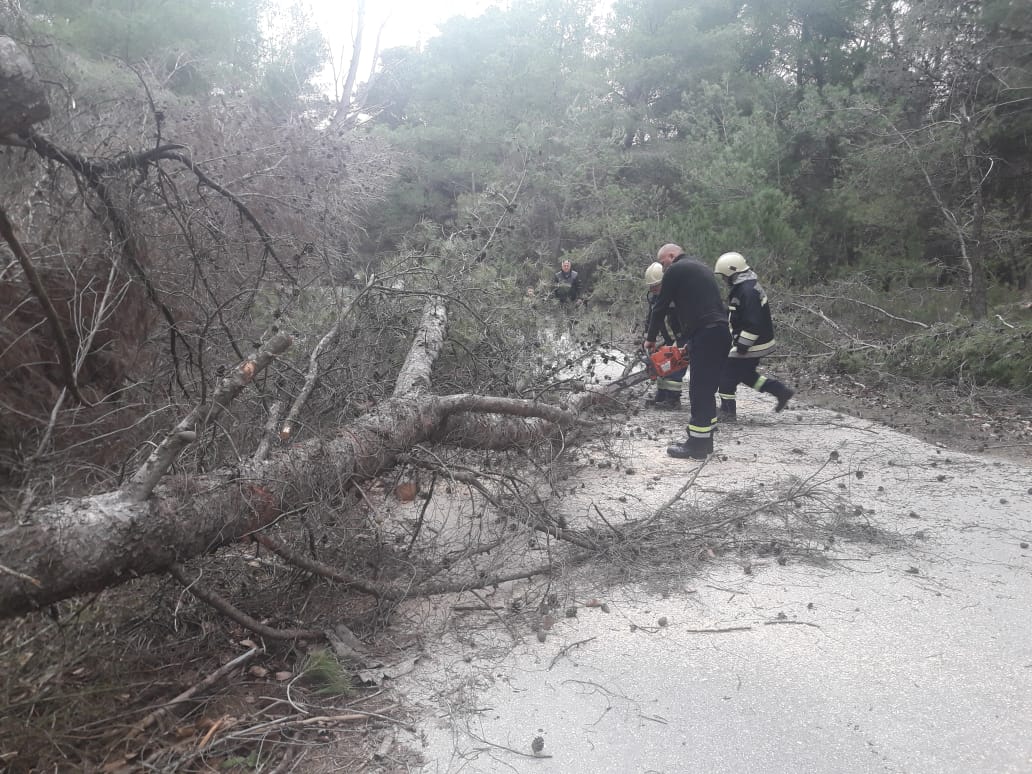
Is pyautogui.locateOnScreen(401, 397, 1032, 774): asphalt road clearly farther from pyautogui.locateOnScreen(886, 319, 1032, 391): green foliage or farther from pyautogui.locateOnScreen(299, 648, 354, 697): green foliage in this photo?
pyautogui.locateOnScreen(886, 319, 1032, 391): green foliage

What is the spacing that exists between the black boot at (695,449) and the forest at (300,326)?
0.64 m

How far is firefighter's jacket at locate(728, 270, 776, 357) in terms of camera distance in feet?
20.7

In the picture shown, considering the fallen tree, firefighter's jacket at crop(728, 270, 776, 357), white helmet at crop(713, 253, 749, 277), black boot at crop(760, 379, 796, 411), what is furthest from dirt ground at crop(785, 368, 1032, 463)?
the fallen tree

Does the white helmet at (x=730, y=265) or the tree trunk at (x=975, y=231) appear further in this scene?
the tree trunk at (x=975, y=231)

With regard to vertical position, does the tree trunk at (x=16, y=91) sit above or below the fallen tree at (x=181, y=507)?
above

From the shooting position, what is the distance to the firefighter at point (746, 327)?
6.33 m

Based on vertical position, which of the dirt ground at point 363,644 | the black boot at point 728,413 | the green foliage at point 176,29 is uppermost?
the green foliage at point 176,29

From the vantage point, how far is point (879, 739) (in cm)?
221

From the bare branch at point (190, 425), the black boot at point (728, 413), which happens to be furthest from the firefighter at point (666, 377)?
the bare branch at point (190, 425)

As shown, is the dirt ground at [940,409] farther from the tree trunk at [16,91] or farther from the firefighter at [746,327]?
the tree trunk at [16,91]

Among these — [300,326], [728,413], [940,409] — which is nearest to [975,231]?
[940,409]

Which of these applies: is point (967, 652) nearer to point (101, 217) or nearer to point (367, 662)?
point (367, 662)

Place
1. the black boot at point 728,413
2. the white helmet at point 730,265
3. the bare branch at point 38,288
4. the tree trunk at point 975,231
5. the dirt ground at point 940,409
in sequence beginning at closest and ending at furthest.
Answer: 1. the bare branch at point 38,288
2. the dirt ground at point 940,409
3. the white helmet at point 730,265
4. the black boot at point 728,413
5. the tree trunk at point 975,231

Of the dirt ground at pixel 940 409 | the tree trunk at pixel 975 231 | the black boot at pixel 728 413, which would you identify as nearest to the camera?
the dirt ground at pixel 940 409
